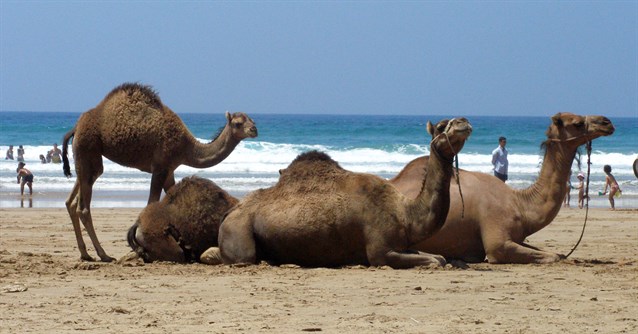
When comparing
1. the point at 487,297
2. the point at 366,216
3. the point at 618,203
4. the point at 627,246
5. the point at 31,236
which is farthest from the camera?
the point at 618,203

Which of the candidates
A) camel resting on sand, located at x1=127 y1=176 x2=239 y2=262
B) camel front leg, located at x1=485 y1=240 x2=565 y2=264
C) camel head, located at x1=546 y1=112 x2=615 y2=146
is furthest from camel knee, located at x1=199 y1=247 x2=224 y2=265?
Answer: camel head, located at x1=546 y1=112 x2=615 y2=146

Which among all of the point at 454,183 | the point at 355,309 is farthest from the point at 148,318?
the point at 454,183

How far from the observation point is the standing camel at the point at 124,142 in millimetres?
11344

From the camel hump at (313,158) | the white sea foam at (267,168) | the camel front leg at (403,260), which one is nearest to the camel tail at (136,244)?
the camel hump at (313,158)

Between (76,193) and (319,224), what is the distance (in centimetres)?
322

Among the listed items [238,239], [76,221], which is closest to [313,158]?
[238,239]

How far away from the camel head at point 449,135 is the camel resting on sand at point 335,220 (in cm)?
6

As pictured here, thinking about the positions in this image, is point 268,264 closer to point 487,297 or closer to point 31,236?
point 487,297

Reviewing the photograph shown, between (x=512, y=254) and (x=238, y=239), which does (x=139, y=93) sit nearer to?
(x=238, y=239)

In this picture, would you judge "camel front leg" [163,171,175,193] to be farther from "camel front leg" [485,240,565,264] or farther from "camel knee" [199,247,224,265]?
"camel front leg" [485,240,565,264]

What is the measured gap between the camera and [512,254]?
34.0 feet

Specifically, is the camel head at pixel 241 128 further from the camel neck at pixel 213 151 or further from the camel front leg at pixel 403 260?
the camel front leg at pixel 403 260

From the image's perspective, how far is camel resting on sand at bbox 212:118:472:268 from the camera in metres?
9.64

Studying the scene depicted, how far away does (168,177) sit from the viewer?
11.9m
